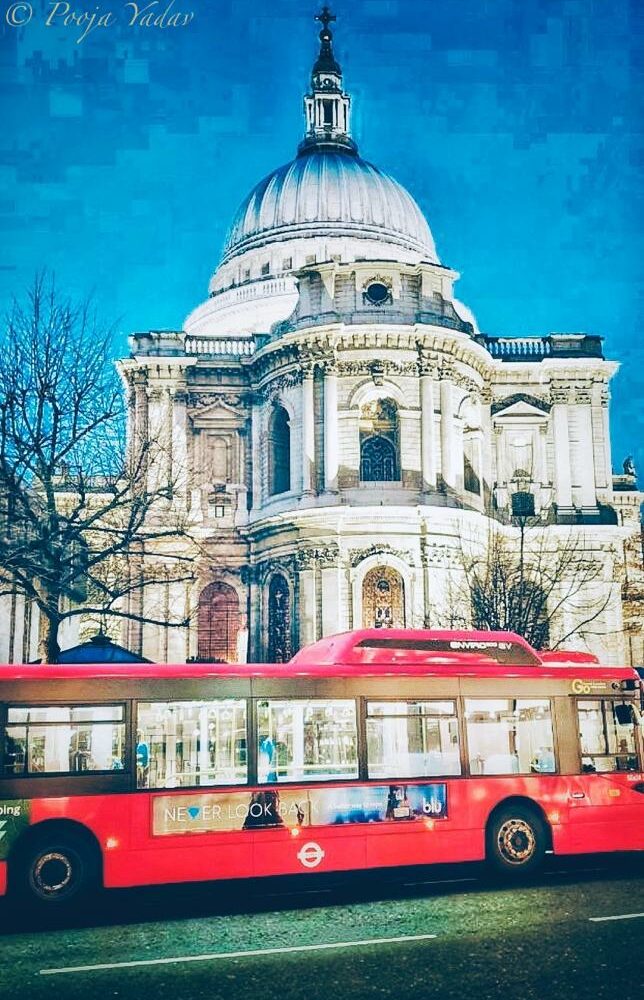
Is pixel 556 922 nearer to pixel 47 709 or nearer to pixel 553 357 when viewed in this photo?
pixel 47 709

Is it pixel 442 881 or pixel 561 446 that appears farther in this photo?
pixel 561 446

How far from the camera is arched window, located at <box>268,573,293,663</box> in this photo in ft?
123

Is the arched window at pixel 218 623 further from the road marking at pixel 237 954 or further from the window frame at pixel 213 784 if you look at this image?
the road marking at pixel 237 954

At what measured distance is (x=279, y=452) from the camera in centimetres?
4034

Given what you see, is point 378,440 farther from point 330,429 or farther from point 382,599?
point 382,599

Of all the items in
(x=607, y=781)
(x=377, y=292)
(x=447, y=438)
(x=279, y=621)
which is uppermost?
(x=377, y=292)

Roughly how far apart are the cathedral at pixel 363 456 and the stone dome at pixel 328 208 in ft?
37.3

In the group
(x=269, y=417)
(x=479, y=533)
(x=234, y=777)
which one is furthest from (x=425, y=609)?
(x=234, y=777)

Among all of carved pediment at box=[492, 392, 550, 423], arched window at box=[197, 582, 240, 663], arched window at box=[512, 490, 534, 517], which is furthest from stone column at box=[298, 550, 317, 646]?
carved pediment at box=[492, 392, 550, 423]

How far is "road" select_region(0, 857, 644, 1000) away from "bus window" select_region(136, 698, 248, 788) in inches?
57.0

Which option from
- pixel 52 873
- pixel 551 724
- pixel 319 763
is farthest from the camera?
pixel 551 724

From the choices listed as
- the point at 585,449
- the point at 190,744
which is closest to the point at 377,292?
the point at 585,449

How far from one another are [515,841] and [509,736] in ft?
4.41

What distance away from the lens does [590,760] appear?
14352mm
